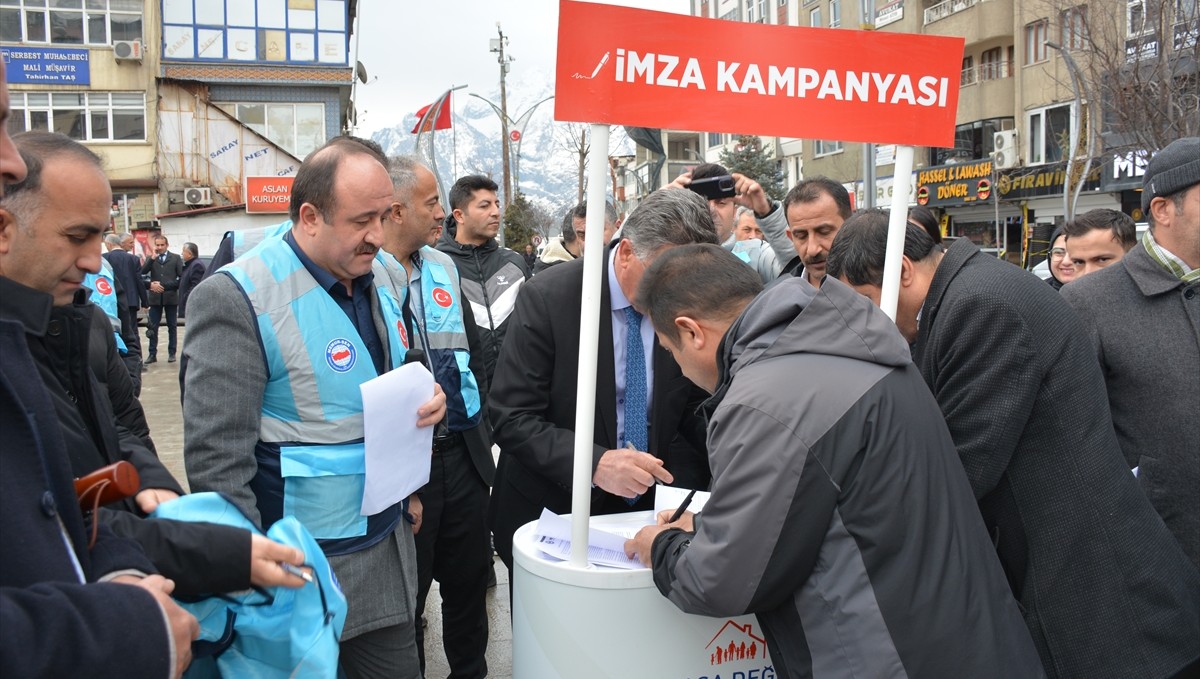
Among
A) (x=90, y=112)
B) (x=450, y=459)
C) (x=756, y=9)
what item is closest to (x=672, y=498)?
(x=450, y=459)

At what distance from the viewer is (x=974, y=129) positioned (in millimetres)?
33094

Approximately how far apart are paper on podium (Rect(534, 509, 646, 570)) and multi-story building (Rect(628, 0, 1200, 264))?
1291cm

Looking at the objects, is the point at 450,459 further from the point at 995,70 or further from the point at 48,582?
the point at 995,70

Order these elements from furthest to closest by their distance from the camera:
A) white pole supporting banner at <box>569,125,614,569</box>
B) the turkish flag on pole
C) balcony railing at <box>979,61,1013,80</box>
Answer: balcony railing at <box>979,61,1013,80</box>, the turkish flag on pole, white pole supporting banner at <box>569,125,614,569</box>

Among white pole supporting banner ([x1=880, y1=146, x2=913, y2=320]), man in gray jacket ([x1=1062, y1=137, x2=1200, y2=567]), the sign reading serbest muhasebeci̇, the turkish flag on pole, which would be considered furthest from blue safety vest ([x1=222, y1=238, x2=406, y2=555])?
the sign reading serbest muhasebeci̇

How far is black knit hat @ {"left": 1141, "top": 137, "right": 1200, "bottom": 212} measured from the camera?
3135 mm

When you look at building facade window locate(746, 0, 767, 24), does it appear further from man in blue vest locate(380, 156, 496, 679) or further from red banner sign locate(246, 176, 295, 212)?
man in blue vest locate(380, 156, 496, 679)

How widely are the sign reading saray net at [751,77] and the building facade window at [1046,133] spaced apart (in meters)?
27.8

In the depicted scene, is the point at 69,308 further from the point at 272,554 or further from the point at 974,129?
the point at 974,129

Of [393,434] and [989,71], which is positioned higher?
[989,71]

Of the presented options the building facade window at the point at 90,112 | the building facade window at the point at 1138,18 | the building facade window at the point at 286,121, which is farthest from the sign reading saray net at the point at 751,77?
the building facade window at the point at 90,112

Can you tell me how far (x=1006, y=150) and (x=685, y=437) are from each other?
29475 millimetres

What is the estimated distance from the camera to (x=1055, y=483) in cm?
252

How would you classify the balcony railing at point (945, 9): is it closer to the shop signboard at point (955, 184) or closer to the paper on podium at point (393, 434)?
the shop signboard at point (955, 184)
